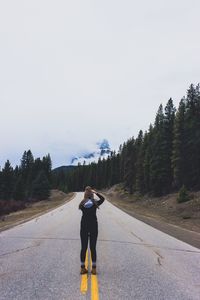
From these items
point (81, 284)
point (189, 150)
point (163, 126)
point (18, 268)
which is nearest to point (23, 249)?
point (18, 268)

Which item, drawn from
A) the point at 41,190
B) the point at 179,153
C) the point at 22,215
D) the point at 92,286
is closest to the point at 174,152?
the point at 179,153

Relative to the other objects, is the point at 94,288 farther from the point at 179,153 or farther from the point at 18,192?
the point at 18,192

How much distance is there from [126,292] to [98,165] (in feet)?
495

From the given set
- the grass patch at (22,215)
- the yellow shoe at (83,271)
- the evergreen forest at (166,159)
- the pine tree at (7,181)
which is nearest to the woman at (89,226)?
the yellow shoe at (83,271)

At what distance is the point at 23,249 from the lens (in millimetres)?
12320

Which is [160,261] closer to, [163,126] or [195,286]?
[195,286]

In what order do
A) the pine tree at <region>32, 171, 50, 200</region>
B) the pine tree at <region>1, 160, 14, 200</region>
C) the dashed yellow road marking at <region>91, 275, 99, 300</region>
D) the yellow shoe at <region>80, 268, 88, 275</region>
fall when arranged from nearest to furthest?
1. the dashed yellow road marking at <region>91, 275, 99, 300</region>
2. the yellow shoe at <region>80, 268, 88, 275</region>
3. the pine tree at <region>32, 171, 50, 200</region>
4. the pine tree at <region>1, 160, 14, 200</region>

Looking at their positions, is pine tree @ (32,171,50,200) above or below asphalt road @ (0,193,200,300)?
above

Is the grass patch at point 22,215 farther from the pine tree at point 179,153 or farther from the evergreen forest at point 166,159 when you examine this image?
the pine tree at point 179,153

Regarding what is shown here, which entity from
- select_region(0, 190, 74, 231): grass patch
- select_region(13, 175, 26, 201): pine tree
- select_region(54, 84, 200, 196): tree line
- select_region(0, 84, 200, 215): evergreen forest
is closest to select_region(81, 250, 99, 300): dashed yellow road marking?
select_region(0, 190, 74, 231): grass patch

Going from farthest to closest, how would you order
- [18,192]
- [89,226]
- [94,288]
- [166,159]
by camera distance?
[18,192], [166,159], [89,226], [94,288]

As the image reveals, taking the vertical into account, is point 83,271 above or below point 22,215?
below

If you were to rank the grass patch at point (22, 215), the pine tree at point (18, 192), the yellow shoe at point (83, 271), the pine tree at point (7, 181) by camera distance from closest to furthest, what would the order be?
the yellow shoe at point (83, 271) < the grass patch at point (22, 215) < the pine tree at point (7, 181) < the pine tree at point (18, 192)

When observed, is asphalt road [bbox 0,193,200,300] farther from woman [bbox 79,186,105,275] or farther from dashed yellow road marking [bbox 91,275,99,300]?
woman [bbox 79,186,105,275]
